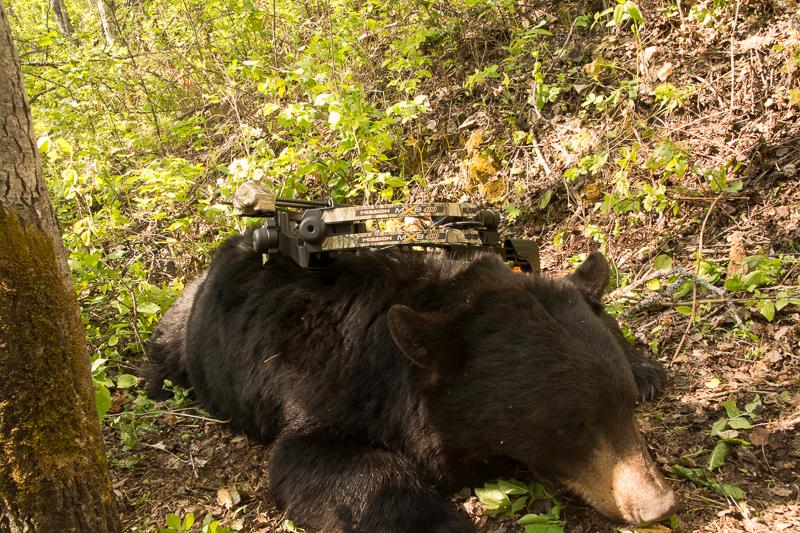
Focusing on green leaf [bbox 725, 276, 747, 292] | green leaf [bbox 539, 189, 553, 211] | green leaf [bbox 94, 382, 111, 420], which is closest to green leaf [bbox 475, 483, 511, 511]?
green leaf [bbox 94, 382, 111, 420]

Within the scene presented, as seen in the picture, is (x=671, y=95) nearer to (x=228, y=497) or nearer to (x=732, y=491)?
(x=732, y=491)

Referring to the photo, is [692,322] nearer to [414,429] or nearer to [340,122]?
[414,429]

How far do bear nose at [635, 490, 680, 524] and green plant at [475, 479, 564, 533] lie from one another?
1.00 ft

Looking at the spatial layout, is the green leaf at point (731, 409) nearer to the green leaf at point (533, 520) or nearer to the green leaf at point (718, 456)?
the green leaf at point (718, 456)

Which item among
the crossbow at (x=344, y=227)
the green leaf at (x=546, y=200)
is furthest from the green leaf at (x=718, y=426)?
the green leaf at (x=546, y=200)

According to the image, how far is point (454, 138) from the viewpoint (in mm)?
6246

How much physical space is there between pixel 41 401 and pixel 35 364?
12 centimetres

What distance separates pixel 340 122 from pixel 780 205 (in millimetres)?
2998

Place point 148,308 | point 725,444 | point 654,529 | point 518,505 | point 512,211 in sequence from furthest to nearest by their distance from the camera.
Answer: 1. point 512,211
2. point 148,308
3. point 725,444
4. point 518,505
5. point 654,529

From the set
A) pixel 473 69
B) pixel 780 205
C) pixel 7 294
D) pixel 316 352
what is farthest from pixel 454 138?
pixel 7 294

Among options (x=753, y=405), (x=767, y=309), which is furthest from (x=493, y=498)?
(x=767, y=309)

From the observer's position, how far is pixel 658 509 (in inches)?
85.0

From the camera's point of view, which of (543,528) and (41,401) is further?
(543,528)

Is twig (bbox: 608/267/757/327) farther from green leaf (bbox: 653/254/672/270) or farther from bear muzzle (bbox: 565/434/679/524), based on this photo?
bear muzzle (bbox: 565/434/679/524)
